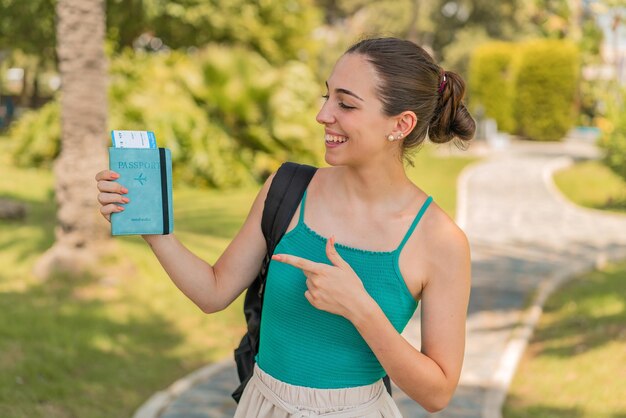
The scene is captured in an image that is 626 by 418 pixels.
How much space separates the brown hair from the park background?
0.52 meters

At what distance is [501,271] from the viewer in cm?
1146

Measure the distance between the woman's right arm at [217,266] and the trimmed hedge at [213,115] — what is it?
48.4ft

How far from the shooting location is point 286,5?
24.4 m

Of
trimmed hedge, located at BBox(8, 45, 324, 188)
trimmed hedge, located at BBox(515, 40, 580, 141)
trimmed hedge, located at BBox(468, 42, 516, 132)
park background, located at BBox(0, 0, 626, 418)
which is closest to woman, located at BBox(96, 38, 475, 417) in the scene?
park background, located at BBox(0, 0, 626, 418)

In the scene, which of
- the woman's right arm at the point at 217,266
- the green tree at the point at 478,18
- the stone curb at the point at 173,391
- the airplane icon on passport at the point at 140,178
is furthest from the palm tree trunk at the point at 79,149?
the green tree at the point at 478,18

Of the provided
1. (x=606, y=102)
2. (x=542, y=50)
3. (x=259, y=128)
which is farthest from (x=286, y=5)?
(x=542, y=50)

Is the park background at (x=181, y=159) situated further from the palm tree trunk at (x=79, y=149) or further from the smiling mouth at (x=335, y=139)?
the smiling mouth at (x=335, y=139)

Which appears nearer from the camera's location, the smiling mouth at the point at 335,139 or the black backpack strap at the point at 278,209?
the smiling mouth at the point at 335,139

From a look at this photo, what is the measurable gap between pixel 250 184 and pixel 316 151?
5.30ft

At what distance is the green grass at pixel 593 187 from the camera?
1828cm

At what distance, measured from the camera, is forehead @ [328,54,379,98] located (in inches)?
91.4

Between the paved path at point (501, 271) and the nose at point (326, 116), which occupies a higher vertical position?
the nose at point (326, 116)

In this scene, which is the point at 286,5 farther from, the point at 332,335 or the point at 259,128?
the point at 332,335

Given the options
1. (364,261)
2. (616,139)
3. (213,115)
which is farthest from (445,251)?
→ (213,115)
